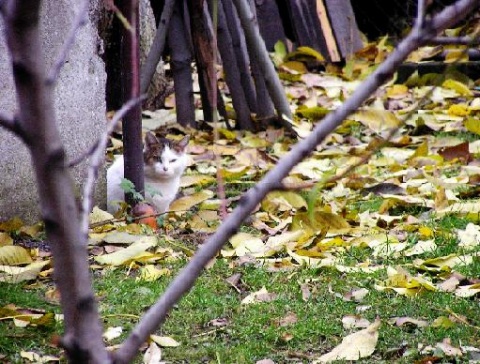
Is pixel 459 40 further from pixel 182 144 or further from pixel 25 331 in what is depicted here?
pixel 182 144

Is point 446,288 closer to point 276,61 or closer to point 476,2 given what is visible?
point 476,2

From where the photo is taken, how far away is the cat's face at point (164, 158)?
4762 mm

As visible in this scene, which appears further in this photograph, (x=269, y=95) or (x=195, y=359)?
(x=269, y=95)

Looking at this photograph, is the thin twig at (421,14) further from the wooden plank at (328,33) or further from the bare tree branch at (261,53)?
the wooden plank at (328,33)

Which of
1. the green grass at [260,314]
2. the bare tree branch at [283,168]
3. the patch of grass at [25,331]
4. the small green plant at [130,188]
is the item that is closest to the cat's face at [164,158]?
the small green plant at [130,188]

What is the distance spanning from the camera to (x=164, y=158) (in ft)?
15.6

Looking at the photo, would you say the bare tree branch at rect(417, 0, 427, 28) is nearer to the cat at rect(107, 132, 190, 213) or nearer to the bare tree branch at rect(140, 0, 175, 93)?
the cat at rect(107, 132, 190, 213)

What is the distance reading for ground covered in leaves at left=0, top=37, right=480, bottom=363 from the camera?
8.71 feet

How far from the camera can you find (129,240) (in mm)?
3711

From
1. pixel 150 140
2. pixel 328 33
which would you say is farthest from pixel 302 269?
pixel 328 33

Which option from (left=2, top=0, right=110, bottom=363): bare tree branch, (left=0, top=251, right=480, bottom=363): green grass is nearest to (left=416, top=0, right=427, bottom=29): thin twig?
(left=2, top=0, right=110, bottom=363): bare tree branch

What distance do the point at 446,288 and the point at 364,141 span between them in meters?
2.72

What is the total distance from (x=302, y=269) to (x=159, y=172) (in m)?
1.62

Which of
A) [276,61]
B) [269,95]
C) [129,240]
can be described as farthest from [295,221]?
[276,61]
